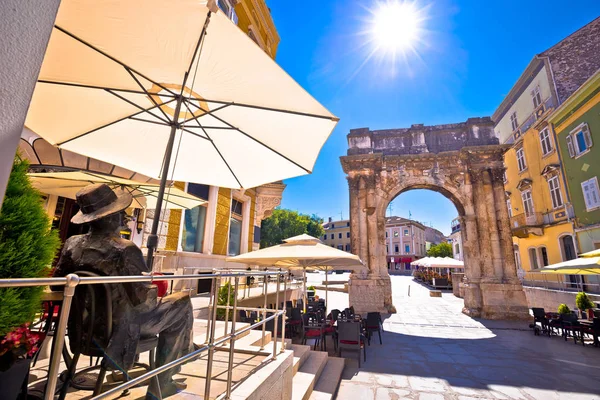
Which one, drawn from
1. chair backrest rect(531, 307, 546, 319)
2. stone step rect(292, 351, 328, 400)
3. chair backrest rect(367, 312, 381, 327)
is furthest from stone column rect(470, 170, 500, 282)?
stone step rect(292, 351, 328, 400)

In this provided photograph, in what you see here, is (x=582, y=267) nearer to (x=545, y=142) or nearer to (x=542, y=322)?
(x=542, y=322)

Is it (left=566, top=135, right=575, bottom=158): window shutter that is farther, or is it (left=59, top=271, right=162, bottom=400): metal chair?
(left=566, top=135, right=575, bottom=158): window shutter

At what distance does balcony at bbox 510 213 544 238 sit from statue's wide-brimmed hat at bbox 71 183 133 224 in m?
26.4

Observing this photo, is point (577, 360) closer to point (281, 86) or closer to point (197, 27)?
point (281, 86)

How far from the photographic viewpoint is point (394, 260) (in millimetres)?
60219

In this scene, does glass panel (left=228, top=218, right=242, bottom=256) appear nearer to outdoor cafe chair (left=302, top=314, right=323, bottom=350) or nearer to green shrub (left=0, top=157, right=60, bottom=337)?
outdoor cafe chair (left=302, top=314, right=323, bottom=350)

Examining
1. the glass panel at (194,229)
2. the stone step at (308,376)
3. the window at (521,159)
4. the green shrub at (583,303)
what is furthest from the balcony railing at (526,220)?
the glass panel at (194,229)

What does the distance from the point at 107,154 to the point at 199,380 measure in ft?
12.3

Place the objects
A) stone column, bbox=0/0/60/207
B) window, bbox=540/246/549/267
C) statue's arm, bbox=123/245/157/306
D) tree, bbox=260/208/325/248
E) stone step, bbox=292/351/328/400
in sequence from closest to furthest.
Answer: stone column, bbox=0/0/60/207 → statue's arm, bbox=123/245/157/306 → stone step, bbox=292/351/328/400 → window, bbox=540/246/549/267 → tree, bbox=260/208/325/248

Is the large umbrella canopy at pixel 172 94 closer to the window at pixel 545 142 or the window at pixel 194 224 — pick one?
the window at pixel 194 224

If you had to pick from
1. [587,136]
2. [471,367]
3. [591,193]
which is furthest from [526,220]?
[471,367]

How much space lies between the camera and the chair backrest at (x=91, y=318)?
185 cm

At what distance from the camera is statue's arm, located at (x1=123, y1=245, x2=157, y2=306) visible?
6.47 feet

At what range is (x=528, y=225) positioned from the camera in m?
20.4
